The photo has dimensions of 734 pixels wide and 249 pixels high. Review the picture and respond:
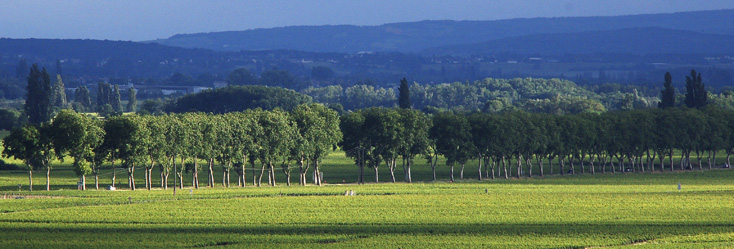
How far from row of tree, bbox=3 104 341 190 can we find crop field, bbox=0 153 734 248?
181 inches

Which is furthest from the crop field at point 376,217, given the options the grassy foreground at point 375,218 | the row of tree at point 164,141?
the row of tree at point 164,141

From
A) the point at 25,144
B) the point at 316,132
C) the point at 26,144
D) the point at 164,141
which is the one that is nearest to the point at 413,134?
the point at 316,132

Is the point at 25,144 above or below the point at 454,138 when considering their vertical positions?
above

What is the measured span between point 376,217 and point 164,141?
42423 mm

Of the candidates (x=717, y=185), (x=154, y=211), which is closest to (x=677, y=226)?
(x=154, y=211)

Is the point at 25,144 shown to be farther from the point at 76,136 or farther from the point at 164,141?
A: the point at 164,141

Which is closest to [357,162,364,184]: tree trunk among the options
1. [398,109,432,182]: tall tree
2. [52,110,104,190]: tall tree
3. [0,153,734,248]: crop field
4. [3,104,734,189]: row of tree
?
[3,104,734,189]: row of tree

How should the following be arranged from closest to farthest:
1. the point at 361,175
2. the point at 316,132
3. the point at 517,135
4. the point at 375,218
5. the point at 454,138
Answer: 1. the point at 375,218
2. the point at 316,132
3. the point at 361,175
4. the point at 454,138
5. the point at 517,135

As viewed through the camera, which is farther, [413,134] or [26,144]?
[413,134]

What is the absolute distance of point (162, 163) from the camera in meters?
119

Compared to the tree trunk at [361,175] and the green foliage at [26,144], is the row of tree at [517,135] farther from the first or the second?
the green foliage at [26,144]

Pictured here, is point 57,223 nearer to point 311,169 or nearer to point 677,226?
point 677,226

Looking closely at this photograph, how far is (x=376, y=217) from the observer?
8488 cm

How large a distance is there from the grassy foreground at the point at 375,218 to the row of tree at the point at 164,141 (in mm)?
6529
